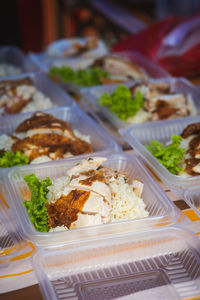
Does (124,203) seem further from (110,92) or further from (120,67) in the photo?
(120,67)

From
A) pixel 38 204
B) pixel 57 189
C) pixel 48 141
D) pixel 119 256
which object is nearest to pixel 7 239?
pixel 38 204

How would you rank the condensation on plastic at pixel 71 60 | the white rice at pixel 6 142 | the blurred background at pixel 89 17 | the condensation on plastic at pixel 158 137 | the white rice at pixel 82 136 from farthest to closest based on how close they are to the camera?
the blurred background at pixel 89 17 → the condensation on plastic at pixel 71 60 → the white rice at pixel 82 136 → the white rice at pixel 6 142 → the condensation on plastic at pixel 158 137

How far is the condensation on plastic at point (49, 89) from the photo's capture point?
349 centimetres

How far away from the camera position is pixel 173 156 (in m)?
2.35

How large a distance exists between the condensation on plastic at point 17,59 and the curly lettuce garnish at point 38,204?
9.44 ft

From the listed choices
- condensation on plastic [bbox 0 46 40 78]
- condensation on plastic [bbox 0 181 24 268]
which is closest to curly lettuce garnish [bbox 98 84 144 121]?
condensation on plastic [bbox 0 181 24 268]

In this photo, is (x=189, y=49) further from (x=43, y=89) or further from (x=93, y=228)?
(x=93, y=228)

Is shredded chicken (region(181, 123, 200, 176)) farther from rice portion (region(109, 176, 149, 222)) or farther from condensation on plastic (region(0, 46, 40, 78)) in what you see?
condensation on plastic (region(0, 46, 40, 78))

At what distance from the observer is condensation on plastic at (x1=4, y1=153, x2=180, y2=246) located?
1.72 m

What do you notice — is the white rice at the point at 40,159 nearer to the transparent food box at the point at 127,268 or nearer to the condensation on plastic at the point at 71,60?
the transparent food box at the point at 127,268

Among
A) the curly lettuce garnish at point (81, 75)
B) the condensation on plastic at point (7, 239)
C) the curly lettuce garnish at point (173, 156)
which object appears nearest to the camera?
the condensation on plastic at point (7, 239)

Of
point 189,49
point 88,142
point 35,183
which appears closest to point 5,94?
point 88,142

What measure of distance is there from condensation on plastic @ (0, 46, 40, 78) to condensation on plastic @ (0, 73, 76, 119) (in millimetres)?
663

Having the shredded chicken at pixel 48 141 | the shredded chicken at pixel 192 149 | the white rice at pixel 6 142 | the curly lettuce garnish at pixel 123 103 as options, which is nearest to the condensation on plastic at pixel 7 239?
the shredded chicken at pixel 48 141
